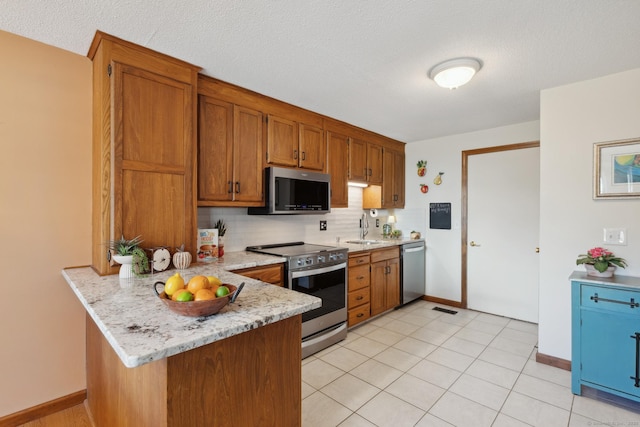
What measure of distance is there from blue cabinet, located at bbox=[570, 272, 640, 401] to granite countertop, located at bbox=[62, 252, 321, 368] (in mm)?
2092

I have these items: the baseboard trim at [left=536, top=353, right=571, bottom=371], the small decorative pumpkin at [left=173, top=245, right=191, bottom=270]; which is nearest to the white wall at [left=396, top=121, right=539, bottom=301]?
the baseboard trim at [left=536, top=353, right=571, bottom=371]

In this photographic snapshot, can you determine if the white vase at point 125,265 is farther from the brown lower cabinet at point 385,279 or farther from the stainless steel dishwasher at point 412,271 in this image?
the stainless steel dishwasher at point 412,271

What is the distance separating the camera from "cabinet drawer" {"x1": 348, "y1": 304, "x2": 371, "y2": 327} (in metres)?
3.28

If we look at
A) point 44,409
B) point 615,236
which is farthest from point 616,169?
point 44,409

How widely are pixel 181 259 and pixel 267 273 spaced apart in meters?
0.68

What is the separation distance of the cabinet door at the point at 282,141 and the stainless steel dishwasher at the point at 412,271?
6.50 feet

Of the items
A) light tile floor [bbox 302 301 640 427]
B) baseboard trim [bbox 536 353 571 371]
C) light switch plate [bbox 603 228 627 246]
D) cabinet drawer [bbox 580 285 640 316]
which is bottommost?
light tile floor [bbox 302 301 640 427]

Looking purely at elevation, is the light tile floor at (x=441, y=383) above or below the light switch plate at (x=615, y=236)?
below

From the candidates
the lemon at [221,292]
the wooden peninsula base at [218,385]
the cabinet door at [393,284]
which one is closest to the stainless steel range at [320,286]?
the cabinet door at [393,284]

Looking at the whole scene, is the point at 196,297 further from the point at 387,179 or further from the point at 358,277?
the point at 387,179

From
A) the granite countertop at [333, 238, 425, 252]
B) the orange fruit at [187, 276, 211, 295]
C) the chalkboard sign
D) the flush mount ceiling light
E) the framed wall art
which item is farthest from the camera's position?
the chalkboard sign

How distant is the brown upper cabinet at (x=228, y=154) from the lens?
7.95 feet

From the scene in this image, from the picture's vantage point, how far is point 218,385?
3.80 ft

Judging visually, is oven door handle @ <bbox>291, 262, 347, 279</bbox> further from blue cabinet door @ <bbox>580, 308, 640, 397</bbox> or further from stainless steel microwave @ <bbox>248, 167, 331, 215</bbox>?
blue cabinet door @ <bbox>580, 308, 640, 397</bbox>
